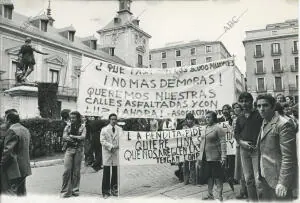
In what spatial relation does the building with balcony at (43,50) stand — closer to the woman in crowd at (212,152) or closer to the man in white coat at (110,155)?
the man in white coat at (110,155)

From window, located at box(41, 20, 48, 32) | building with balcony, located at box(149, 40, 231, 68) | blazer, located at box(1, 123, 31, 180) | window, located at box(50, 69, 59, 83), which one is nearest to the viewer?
blazer, located at box(1, 123, 31, 180)

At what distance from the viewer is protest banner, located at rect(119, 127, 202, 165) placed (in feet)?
17.5

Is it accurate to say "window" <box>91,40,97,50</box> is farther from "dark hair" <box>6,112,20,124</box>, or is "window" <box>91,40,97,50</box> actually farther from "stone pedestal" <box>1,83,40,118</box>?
"dark hair" <box>6,112,20,124</box>

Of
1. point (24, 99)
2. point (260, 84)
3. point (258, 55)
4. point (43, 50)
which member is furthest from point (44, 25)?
point (260, 84)

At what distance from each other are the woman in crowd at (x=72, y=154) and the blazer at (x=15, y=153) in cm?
76

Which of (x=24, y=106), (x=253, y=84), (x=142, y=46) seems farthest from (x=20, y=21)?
(x=253, y=84)

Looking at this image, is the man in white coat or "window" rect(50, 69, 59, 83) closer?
the man in white coat

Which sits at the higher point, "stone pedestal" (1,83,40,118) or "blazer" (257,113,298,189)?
"stone pedestal" (1,83,40,118)

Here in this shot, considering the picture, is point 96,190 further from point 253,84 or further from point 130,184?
point 253,84

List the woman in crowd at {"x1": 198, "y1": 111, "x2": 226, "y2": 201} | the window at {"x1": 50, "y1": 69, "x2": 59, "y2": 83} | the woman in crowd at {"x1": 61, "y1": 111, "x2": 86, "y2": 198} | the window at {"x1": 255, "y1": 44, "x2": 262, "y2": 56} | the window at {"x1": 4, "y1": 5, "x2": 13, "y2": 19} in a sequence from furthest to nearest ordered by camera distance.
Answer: the window at {"x1": 50, "y1": 69, "x2": 59, "y2": 83} → the window at {"x1": 4, "y1": 5, "x2": 13, "y2": 19} → the window at {"x1": 255, "y1": 44, "x2": 262, "y2": 56} → the woman in crowd at {"x1": 61, "y1": 111, "x2": 86, "y2": 198} → the woman in crowd at {"x1": 198, "y1": 111, "x2": 226, "y2": 201}

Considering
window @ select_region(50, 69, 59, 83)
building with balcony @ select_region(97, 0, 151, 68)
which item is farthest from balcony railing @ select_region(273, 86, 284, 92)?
window @ select_region(50, 69, 59, 83)

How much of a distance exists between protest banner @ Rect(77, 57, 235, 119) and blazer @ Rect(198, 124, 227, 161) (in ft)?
1.53

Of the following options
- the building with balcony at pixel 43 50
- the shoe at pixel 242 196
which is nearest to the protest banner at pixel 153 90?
the shoe at pixel 242 196

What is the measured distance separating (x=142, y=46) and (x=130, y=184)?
2681 cm
